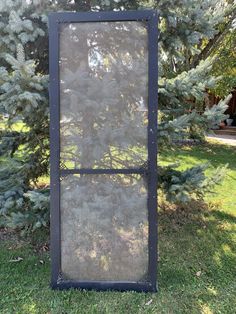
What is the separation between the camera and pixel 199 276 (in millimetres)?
2947

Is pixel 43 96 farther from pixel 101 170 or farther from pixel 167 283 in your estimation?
pixel 167 283

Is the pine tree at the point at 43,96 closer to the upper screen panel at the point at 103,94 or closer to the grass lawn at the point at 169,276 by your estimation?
the grass lawn at the point at 169,276

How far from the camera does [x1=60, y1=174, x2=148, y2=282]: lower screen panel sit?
253cm

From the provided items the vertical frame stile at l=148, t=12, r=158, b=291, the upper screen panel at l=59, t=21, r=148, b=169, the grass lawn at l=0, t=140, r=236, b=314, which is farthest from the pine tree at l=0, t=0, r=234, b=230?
the vertical frame stile at l=148, t=12, r=158, b=291

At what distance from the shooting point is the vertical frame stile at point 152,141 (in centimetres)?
232

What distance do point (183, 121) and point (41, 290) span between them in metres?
2.04

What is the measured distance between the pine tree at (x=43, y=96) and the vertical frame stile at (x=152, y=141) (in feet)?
2.84

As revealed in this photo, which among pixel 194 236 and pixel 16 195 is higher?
pixel 16 195

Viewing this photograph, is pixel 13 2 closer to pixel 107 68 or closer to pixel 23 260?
pixel 107 68

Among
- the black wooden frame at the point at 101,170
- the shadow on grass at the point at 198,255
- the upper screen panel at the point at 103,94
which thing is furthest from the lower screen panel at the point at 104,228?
the shadow on grass at the point at 198,255

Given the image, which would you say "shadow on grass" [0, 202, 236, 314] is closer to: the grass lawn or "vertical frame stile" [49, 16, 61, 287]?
the grass lawn

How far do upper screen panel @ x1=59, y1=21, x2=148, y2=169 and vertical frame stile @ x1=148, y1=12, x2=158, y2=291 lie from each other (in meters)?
0.04

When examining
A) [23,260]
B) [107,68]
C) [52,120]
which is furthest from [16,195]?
[107,68]

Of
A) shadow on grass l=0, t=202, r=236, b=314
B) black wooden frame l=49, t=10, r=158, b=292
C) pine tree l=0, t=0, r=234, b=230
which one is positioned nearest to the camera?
black wooden frame l=49, t=10, r=158, b=292
